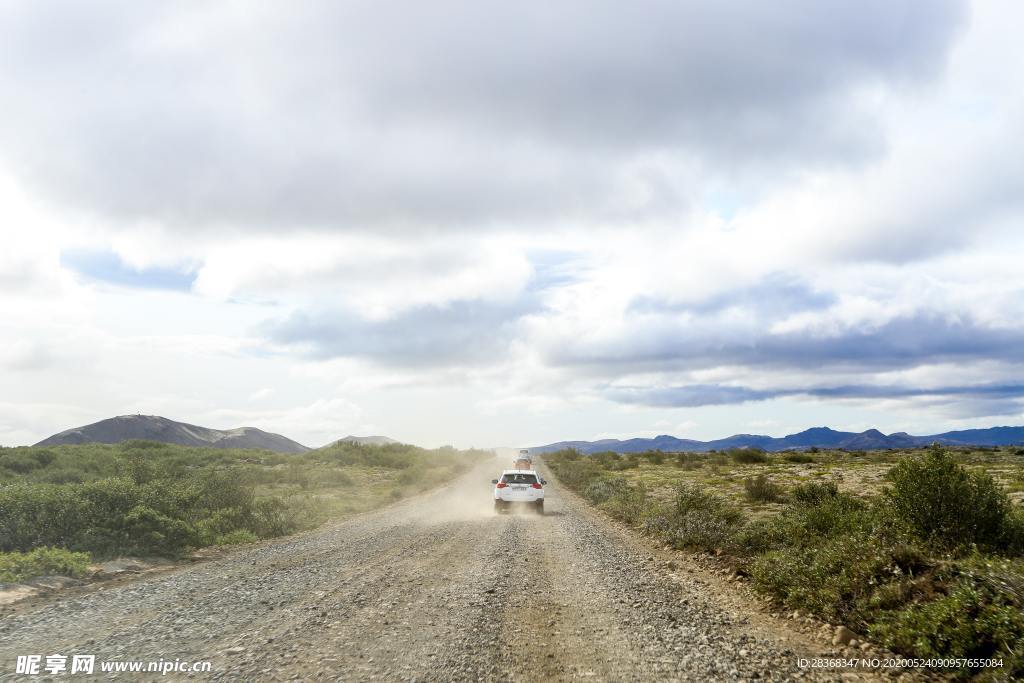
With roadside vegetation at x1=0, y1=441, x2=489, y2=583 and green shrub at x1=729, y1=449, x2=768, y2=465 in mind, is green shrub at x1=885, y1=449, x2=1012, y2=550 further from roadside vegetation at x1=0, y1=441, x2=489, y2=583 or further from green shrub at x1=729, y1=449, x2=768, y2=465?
green shrub at x1=729, y1=449, x2=768, y2=465

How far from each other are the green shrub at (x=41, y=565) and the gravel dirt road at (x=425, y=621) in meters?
1.31

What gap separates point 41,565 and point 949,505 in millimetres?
18220

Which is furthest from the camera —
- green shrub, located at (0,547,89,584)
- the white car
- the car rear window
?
the car rear window

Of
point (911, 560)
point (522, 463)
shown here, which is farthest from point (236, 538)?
point (522, 463)

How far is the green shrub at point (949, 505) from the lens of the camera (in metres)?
10.1

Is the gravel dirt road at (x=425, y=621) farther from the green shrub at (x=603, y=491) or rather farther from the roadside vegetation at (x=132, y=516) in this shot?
the green shrub at (x=603, y=491)

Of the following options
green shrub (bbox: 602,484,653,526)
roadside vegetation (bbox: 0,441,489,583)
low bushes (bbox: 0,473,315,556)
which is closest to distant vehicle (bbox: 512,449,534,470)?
green shrub (bbox: 602,484,653,526)

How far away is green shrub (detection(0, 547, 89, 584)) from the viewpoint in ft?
39.5

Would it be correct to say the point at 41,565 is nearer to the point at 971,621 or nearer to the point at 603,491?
the point at 971,621

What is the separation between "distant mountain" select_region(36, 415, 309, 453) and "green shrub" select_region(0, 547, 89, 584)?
12033cm

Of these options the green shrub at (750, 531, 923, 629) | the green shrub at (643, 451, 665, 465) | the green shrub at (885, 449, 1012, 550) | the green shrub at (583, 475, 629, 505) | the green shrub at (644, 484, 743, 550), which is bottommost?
the green shrub at (643, 451, 665, 465)

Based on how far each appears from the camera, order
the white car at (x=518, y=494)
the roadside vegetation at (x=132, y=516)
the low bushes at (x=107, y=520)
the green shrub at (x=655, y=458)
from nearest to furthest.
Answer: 1. the roadside vegetation at (x=132, y=516)
2. the low bushes at (x=107, y=520)
3. the white car at (x=518, y=494)
4. the green shrub at (x=655, y=458)

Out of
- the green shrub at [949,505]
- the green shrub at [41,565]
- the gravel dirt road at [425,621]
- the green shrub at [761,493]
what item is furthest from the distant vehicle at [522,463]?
the green shrub at [949,505]

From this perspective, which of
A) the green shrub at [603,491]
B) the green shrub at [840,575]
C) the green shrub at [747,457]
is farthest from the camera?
the green shrub at [747,457]
